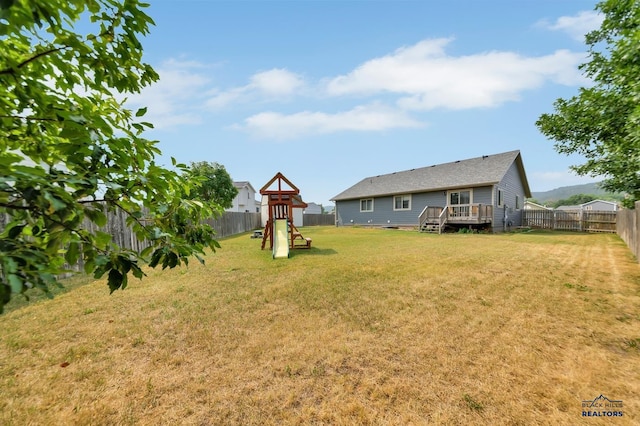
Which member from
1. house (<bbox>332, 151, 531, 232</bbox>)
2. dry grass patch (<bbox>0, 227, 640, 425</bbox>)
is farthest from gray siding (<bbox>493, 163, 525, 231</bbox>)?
dry grass patch (<bbox>0, 227, 640, 425</bbox>)

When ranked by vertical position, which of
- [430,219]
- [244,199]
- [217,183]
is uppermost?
[217,183]

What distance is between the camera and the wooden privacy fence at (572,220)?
55.3 ft

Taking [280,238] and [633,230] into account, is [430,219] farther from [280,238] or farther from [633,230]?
[280,238]

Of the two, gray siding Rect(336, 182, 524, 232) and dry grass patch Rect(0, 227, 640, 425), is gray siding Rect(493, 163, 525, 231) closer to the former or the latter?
gray siding Rect(336, 182, 524, 232)

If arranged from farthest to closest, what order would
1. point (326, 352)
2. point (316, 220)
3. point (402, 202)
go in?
point (316, 220) → point (402, 202) → point (326, 352)

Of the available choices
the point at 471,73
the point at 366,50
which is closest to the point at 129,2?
the point at 366,50

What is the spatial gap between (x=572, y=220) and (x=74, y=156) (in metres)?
25.0

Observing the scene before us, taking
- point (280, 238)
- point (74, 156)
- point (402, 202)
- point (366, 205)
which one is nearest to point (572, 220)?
Answer: point (402, 202)

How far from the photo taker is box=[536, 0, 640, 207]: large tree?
7961mm

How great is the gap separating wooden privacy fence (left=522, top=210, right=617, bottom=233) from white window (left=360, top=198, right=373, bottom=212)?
11866 millimetres

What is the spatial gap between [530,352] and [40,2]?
4.56 metres

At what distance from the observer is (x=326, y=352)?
297 cm

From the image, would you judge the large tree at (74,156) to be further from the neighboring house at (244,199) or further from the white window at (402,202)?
the neighboring house at (244,199)

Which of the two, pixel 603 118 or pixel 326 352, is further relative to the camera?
pixel 603 118
